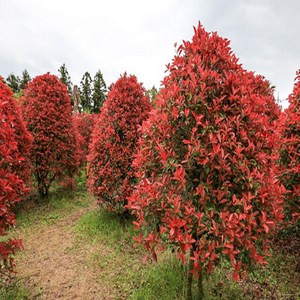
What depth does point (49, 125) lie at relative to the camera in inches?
318

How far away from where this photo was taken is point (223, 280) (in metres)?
4.22

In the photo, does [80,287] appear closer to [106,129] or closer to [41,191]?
[106,129]

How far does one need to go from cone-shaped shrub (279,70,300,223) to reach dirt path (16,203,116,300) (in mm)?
3454

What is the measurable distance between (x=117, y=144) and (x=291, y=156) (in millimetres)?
3744

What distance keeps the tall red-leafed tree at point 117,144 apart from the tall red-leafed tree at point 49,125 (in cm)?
227

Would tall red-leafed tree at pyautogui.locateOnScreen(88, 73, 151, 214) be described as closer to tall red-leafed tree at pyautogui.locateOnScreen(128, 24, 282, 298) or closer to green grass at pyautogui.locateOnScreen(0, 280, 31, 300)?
green grass at pyautogui.locateOnScreen(0, 280, 31, 300)

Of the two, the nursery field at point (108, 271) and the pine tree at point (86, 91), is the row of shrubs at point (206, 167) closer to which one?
the nursery field at point (108, 271)

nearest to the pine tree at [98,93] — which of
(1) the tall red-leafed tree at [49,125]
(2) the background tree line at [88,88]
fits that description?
(2) the background tree line at [88,88]

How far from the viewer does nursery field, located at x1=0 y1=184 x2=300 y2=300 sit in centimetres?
402

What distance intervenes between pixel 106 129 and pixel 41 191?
4119mm

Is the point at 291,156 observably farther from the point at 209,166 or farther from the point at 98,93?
the point at 98,93

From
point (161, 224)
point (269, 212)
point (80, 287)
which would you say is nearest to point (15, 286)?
point (80, 287)

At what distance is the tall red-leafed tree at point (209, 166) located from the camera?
2699mm

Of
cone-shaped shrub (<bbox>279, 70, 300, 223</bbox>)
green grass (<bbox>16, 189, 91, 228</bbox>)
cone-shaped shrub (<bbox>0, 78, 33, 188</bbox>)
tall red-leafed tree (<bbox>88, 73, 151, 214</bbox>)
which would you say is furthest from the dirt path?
cone-shaped shrub (<bbox>279, 70, 300, 223</bbox>)
